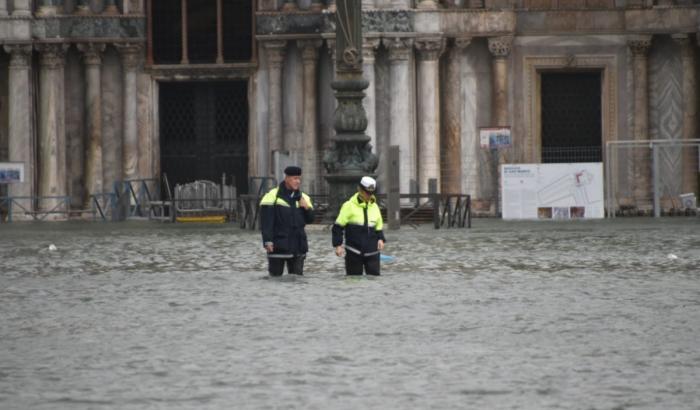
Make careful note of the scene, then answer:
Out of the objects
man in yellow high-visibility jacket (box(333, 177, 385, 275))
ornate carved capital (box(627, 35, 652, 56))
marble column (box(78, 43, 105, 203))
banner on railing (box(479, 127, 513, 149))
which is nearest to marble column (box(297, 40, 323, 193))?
banner on railing (box(479, 127, 513, 149))

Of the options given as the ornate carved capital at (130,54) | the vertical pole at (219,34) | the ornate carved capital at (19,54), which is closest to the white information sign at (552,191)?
the vertical pole at (219,34)

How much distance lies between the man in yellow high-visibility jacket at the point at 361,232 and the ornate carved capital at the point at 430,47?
23036mm

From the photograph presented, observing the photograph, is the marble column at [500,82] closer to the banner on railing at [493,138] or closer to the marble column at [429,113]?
the marble column at [429,113]

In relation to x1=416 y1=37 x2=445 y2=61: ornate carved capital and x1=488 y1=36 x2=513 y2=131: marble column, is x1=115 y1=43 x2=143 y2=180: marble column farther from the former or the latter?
x1=488 y1=36 x2=513 y2=131: marble column

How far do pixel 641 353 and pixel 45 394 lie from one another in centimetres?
455

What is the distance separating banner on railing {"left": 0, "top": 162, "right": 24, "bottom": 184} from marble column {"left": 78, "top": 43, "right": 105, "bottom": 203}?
1.99 meters

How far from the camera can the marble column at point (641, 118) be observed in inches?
1809

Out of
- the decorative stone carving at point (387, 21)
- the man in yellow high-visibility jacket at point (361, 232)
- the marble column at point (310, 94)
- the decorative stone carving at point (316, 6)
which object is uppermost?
the decorative stone carving at point (316, 6)

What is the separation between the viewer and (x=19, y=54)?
1844 inches

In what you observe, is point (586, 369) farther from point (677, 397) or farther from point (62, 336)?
point (62, 336)

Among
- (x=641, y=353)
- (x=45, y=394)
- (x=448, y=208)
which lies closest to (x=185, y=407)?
(x=45, y=394)

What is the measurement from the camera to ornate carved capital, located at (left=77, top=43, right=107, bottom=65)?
155 ft

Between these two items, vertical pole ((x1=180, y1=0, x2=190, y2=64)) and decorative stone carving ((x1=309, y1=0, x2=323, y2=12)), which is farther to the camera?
vertical pole ((x1=180, y1=0, x2=190, y2=64))

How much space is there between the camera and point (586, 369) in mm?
12945
